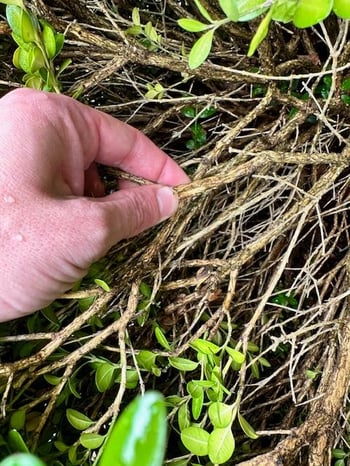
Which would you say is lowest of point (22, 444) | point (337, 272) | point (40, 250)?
point (337, 272)

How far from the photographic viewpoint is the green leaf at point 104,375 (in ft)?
1.90

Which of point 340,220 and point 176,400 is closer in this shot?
point 176,400

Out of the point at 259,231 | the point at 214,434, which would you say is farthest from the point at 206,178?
the point at 214,434

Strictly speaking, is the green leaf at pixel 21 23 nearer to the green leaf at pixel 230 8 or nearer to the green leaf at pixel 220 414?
the green leaf at pixel 230 8

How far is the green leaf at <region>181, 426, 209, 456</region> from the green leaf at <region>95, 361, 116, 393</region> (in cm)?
9

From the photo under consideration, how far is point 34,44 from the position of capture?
0.59m

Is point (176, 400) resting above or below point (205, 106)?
below

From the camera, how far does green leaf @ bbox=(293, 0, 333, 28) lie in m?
0.36

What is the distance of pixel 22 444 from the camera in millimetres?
507

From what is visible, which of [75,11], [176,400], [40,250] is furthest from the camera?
[75,11]

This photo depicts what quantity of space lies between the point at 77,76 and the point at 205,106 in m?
0.18

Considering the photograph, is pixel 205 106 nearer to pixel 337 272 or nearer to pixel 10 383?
pixel 337 272

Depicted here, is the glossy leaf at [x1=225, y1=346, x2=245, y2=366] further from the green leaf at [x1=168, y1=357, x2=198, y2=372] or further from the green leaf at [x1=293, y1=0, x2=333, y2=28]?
the green leaf at [x1=293, y1=0, x2=333, y2=28]

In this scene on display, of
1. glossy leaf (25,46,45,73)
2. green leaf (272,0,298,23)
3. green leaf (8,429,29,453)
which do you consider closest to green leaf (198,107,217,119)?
glossy leaf (25,46,45,73)
